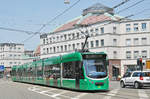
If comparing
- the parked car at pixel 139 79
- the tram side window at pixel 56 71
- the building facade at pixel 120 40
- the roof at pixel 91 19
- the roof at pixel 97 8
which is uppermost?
the roof at pixel 97 8

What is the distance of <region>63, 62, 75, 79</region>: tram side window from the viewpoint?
23073mm

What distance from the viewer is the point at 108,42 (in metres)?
63.3

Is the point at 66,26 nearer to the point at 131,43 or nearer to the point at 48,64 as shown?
the point at 131,43

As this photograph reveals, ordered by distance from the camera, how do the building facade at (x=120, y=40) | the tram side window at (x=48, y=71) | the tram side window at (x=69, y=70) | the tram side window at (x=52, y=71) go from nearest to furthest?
the tram side window at (x=69, y=70), the tram side window at (x=52, y=71), the tram side window at (x=48, y=71), the building facade at (x=120, y=40)

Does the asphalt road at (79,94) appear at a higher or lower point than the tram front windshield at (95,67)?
lower

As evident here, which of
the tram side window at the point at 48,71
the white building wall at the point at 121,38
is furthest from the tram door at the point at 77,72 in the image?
the white building wall at the point at 121,38

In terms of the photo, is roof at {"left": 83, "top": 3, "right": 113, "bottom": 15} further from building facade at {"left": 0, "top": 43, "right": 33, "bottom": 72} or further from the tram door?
the tram door

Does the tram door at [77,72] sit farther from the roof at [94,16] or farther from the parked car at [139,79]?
the roof at [94,16]

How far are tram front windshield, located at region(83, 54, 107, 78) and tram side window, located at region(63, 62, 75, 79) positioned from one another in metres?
1.81

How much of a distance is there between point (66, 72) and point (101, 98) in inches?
324

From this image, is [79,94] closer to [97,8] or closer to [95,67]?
[95,67]

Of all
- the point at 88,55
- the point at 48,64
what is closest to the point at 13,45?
the point at 48,64

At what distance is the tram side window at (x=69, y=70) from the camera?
23073 mm

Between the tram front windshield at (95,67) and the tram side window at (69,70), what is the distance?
1812mm
